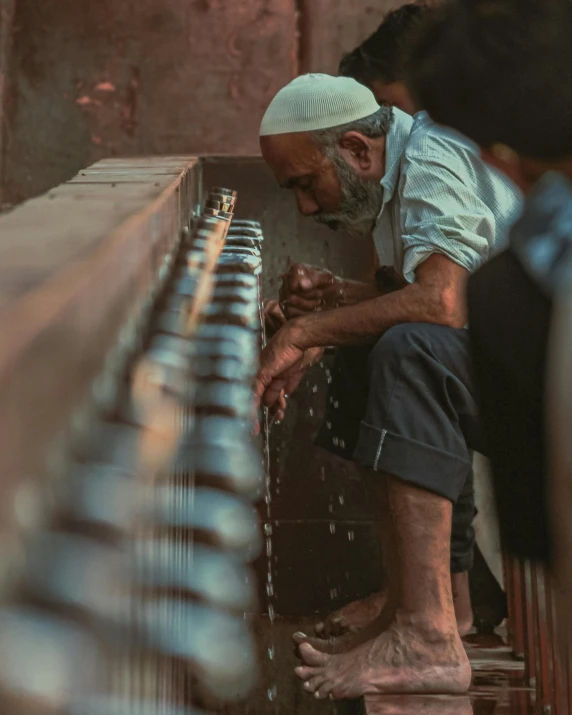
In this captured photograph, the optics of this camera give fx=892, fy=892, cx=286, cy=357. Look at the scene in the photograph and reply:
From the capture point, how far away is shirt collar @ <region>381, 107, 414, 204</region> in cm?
259

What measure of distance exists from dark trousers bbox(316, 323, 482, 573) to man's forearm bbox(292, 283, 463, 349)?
50mm

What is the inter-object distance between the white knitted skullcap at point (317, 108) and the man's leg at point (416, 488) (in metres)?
0.81

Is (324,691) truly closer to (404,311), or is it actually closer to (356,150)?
(404,311)

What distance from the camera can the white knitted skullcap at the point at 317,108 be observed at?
2.65 metres

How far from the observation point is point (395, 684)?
1909 millimetres

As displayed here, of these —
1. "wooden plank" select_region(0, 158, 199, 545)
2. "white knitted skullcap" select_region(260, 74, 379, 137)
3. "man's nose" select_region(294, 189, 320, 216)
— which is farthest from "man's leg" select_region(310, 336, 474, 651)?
"wooden plank" select_region(0, 158, 199, 545)

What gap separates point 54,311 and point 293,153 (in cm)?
228

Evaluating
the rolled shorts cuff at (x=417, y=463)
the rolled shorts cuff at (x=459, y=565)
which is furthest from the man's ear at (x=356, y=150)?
the rolled shorts cuff at (x=459, y=565)

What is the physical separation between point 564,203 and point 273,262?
→ 7.98 ft

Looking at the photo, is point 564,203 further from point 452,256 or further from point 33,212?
point 452,256

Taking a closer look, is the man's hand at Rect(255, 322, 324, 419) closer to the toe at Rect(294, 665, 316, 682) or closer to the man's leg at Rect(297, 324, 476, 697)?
the man's leg at Rect(297, 324, 476, 697)

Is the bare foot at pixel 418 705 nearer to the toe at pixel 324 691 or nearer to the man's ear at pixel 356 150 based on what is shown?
the toe at pixel 324 691

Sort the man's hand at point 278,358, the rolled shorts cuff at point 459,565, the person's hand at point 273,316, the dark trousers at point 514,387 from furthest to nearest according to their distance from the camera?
1. the person's hand at point 273,316
2. the rolled shorts cuff at point 459,565
3. the man's hand at point 278,358
4. the dark trousers at point 514,387

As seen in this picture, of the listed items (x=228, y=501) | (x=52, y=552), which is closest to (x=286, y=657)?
(x=228, y=501)
